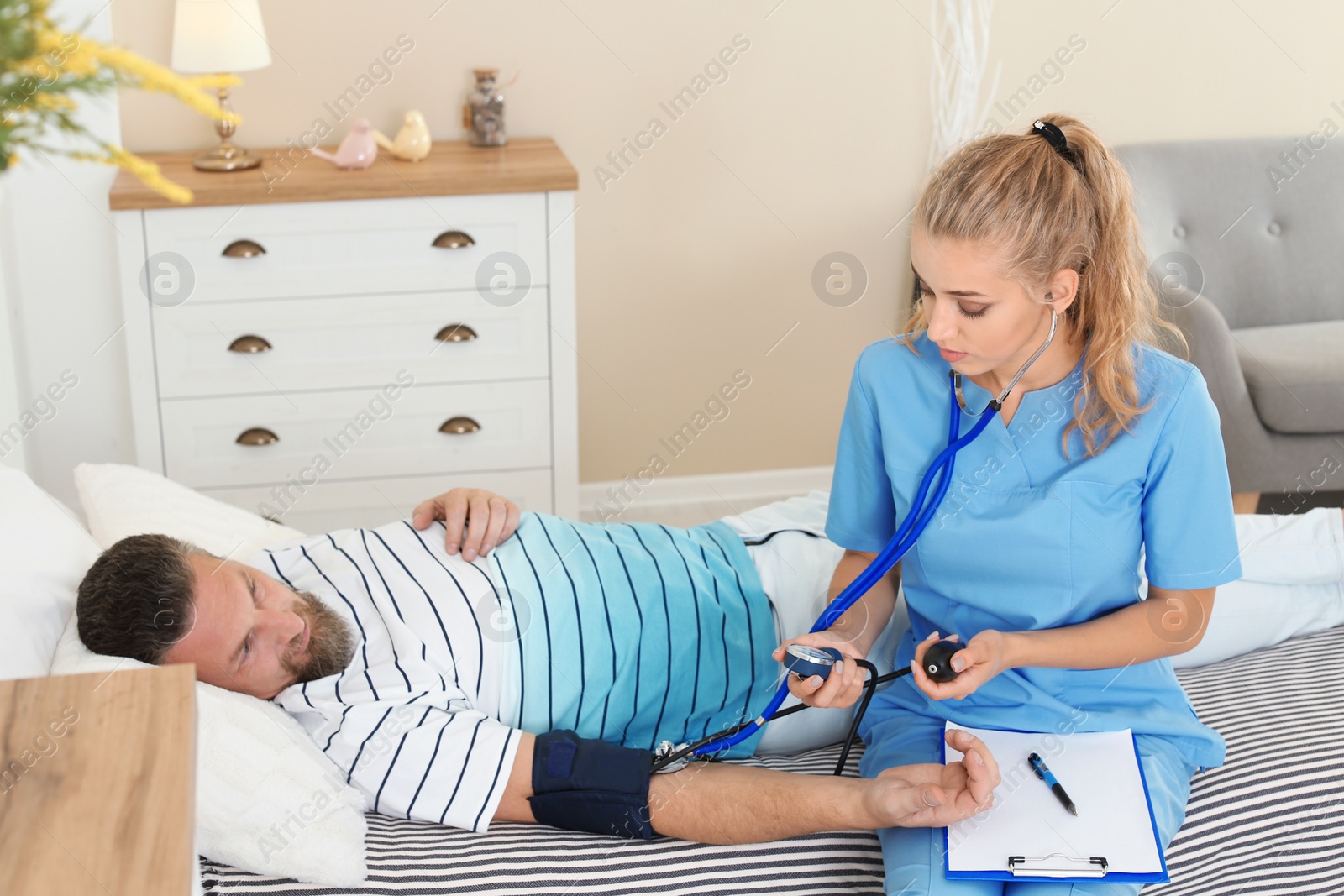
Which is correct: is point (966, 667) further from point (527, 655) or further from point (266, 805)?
point (266, 805)

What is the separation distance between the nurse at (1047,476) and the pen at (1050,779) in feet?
0.26

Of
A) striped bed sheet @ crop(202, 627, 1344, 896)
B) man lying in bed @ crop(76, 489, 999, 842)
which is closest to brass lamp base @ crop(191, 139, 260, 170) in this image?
man lying in bed @ crop(76, 489, 999, 842)

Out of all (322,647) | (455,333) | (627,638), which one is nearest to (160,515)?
(322,647)

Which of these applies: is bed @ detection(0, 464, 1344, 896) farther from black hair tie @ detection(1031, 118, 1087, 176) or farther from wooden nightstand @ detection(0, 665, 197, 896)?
black hair tie @ detection(1031, 118, 1087, 176)

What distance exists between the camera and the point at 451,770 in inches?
54.0

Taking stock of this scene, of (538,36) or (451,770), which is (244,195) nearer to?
(538,36)

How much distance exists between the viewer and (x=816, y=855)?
4.35 feet

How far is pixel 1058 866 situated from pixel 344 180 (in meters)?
1.85

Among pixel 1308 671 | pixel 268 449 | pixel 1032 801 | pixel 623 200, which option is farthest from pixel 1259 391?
pixel 268 449

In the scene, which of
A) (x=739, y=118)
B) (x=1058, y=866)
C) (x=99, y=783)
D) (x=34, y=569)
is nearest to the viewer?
(x=99, y=783)

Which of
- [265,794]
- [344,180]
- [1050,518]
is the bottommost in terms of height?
[265,794]

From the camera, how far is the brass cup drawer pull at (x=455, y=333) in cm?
246

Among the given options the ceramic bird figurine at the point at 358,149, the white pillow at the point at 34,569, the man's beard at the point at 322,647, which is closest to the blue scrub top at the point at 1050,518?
the man's beard at the point at 322,647

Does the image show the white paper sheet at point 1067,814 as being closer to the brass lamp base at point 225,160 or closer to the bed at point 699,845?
the bed at point 699,845
